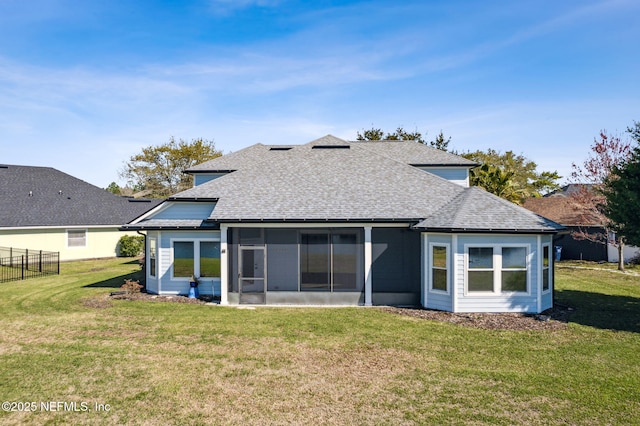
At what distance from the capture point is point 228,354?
10.1 m

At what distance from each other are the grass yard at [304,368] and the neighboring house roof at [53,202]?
727 inches

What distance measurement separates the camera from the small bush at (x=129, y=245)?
33000 mm

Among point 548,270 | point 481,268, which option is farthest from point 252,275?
point 548,270

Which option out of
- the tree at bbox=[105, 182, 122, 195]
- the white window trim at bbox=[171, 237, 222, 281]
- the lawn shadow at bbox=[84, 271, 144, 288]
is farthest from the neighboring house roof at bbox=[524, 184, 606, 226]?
the tree at bbox=[105, 182, 122, 195]

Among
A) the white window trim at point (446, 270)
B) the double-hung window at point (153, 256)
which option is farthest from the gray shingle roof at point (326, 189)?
the double-hung window at point (153, 256)

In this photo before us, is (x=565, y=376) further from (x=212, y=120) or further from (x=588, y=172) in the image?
(x=588, y=172)

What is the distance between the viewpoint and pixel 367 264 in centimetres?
1577

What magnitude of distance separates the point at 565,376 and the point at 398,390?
3.93 metres

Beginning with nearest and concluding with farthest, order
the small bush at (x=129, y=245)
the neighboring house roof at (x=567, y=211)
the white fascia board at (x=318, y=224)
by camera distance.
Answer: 1. the white fascia board at (x=318, y=224)
2. the neighboring house roof at (x=567, y=211)
3. the small bush at (x=129, y=245)

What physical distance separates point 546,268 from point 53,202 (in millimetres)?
35901

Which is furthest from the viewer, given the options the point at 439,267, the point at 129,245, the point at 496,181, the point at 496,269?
the point at 129,245

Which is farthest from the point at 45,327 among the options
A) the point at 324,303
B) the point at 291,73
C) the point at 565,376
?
the point at 291,73

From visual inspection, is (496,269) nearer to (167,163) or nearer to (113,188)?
(167,163)

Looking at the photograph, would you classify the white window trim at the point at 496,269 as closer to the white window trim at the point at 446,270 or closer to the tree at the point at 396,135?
the white window trim at the point at 446,270
